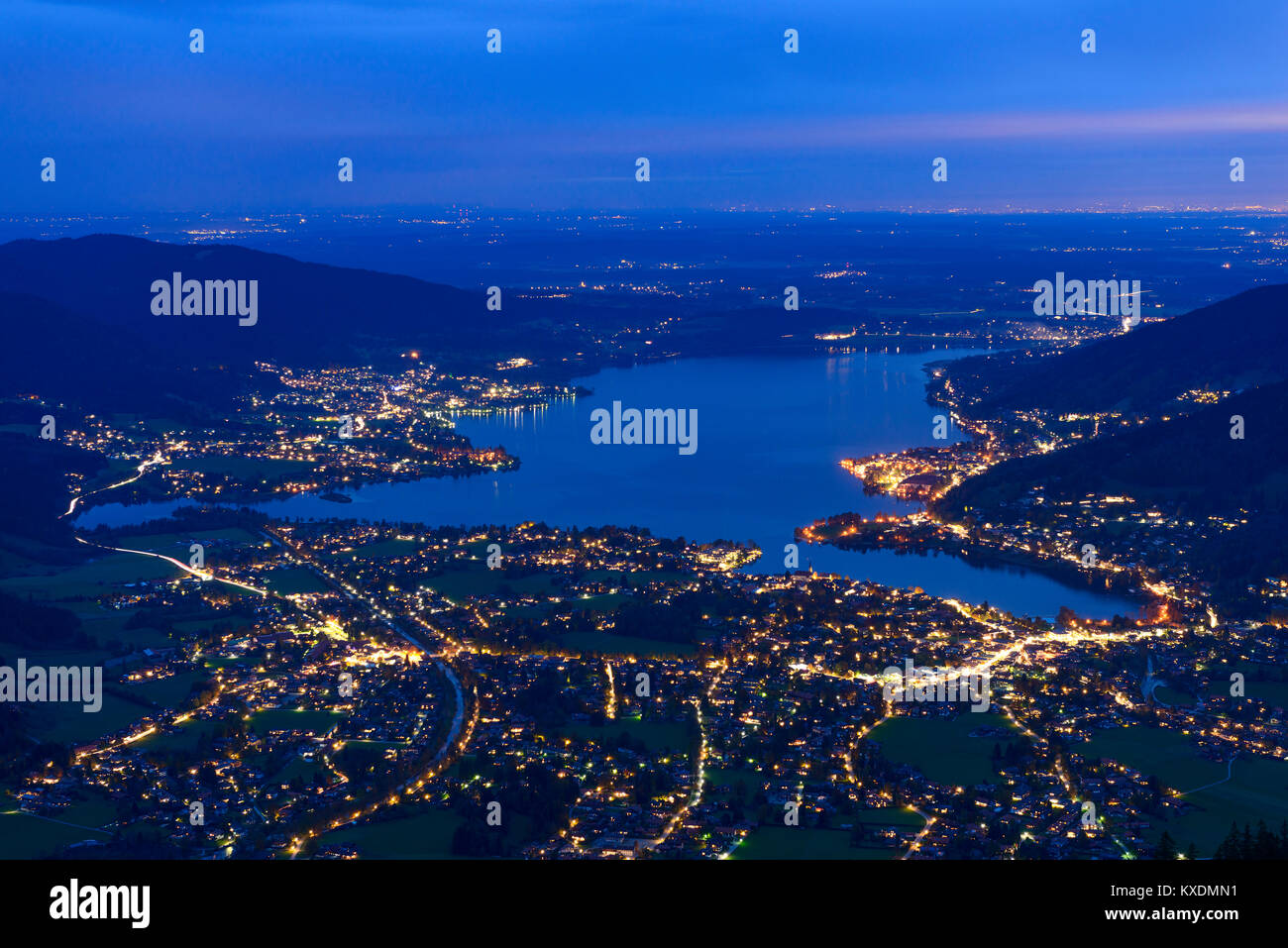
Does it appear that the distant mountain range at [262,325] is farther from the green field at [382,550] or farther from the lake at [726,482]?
the green field at [382,550]

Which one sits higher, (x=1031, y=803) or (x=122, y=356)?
(x=122, y=356)

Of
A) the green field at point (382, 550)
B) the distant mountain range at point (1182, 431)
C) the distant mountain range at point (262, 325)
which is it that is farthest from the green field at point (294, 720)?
the distant mountain range at point (262, 325)

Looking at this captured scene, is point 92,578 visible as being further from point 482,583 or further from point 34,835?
point 34,835

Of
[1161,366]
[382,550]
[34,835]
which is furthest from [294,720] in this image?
[1161,366]

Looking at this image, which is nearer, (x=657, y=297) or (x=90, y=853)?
(x=90, y=853)
